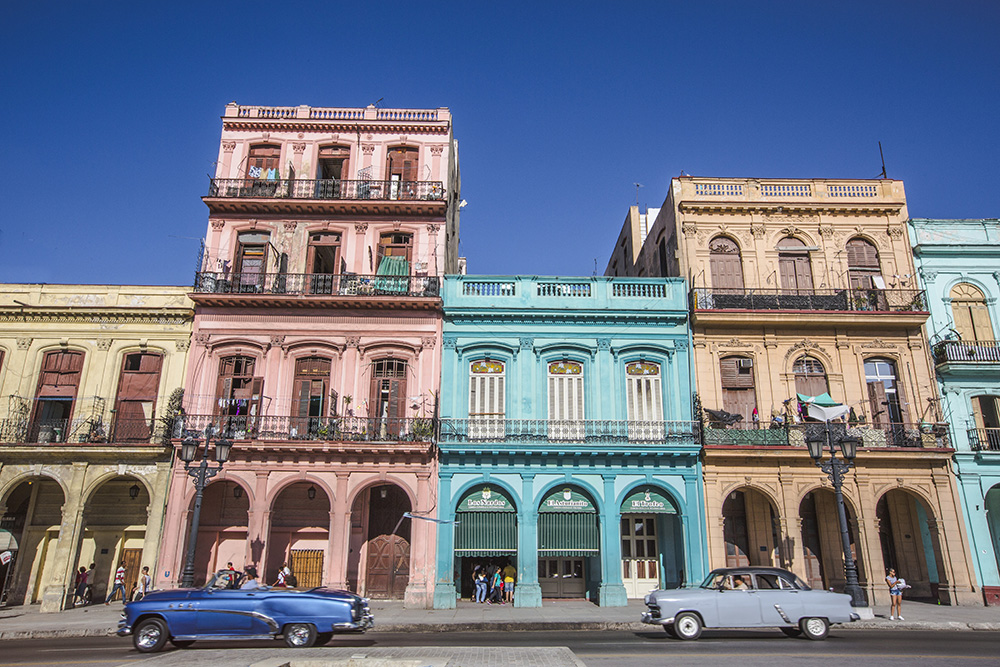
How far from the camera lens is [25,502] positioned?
2352 cm

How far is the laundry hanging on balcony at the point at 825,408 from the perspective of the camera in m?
21.2

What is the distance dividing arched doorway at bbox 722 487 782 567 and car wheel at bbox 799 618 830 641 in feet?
27.5

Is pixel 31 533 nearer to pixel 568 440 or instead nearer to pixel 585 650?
pixel 568 440

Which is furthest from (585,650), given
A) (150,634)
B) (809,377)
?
(809,377)

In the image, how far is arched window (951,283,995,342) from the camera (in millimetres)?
23859

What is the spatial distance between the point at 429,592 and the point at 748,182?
712 inches

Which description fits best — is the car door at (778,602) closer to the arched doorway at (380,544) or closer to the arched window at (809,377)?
the arched window at (809,377)

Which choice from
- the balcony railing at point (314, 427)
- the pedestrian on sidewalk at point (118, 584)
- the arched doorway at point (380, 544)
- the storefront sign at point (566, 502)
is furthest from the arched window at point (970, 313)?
the pedestrian on sidewalk at point (118, 584)

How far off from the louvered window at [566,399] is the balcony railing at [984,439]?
12.7 metres

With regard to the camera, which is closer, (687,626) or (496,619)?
(687,626)

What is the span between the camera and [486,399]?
2303 centimetres

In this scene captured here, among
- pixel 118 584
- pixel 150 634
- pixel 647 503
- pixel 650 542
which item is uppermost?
pixel 647 503

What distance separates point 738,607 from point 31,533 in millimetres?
22452

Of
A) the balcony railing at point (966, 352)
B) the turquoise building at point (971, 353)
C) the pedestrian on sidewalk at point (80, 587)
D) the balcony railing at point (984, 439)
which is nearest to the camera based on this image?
the pedestrian on sidewalk at point (80, 587)
